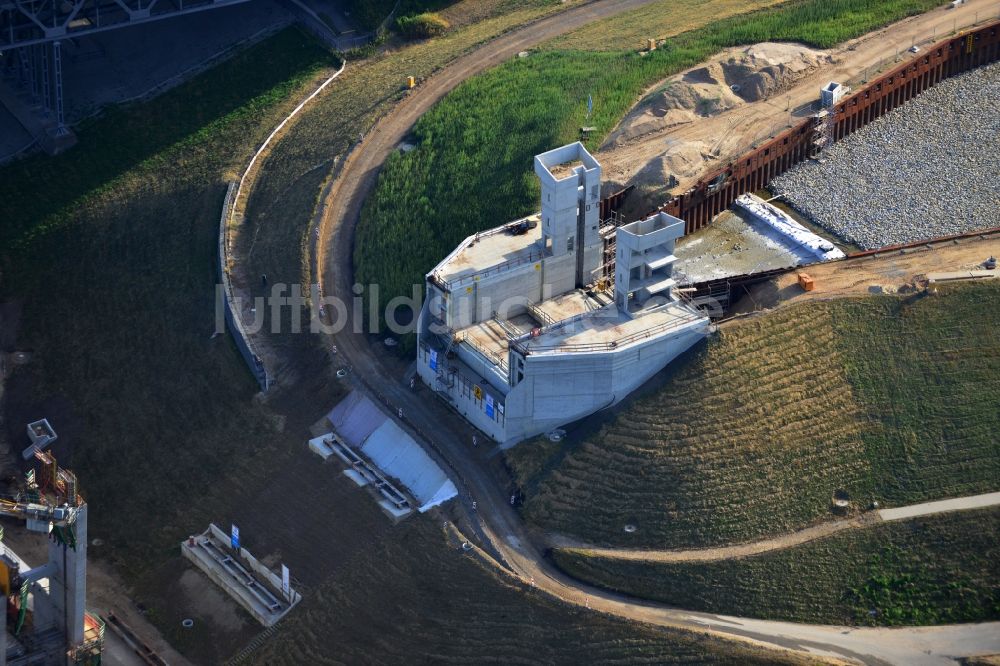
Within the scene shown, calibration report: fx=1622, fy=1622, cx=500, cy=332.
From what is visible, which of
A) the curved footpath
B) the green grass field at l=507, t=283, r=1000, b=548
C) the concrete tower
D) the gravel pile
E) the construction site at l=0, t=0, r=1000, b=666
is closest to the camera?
the curved footpath

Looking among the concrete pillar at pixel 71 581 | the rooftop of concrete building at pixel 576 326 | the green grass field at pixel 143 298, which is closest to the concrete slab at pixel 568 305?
the rooftop of concrete building at pixel 576 326

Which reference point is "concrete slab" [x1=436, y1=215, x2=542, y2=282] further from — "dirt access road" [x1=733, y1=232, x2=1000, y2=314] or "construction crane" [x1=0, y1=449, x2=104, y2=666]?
"construction crane" [x1=0, y1=449, x2=104, y2=666]

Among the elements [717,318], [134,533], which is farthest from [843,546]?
[134,533]

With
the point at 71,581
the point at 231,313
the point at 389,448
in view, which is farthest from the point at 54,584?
the point at 231,313

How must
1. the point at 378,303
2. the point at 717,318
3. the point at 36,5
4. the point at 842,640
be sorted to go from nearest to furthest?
1. the point at 842,640
2. the point at 717,318
3. the point at 378,303
4. the point at 36,5

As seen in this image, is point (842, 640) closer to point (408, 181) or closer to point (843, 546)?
point (843, 546)

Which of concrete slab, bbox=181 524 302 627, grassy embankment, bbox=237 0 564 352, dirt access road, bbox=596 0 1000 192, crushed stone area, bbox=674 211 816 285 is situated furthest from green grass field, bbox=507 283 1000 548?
grassy embankment, bbox=237 0 564 352

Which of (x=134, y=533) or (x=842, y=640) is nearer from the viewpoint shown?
(x=842, y=640)
